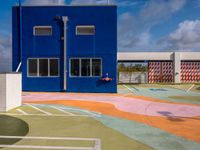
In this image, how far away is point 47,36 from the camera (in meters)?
18.0

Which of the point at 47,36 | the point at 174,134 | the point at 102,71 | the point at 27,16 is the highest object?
the point at 27,16

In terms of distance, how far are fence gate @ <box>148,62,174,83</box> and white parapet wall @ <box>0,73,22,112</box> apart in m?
24.6

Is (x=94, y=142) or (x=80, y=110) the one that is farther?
(x=80, y=110)

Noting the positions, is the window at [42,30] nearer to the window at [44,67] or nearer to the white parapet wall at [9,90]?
the window at [44,67]

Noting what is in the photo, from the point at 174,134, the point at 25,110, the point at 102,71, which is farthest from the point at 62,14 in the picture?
the point at 174,134

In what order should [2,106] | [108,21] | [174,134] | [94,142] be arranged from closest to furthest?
[94,142]
[174,134]
[2,106]
[108,21]

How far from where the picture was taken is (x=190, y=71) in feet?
109

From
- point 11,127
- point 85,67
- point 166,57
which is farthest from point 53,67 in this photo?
point 166,57

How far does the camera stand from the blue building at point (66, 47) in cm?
1764

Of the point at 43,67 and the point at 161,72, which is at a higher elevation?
the point at 43,67

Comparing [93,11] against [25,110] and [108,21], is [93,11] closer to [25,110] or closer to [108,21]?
[108,21]

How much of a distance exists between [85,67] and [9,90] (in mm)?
8642

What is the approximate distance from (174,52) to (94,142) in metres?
27.8

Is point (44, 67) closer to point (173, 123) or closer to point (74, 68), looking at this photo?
point (74, 68)
